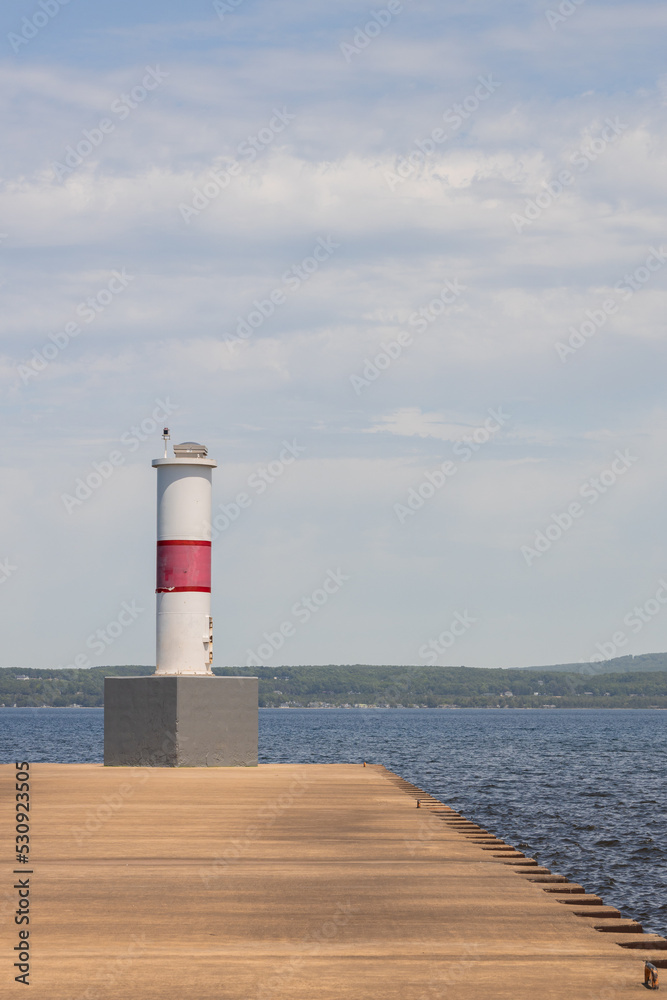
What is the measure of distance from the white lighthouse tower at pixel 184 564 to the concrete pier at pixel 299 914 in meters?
9.30

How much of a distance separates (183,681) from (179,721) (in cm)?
82

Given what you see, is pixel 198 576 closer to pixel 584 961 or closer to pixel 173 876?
pixel 173 876

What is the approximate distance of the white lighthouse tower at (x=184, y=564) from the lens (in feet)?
85.6

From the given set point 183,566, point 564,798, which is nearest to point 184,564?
point 183,566

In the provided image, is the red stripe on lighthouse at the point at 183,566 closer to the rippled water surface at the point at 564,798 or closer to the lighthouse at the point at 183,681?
the lighthouse at the point at 183,681

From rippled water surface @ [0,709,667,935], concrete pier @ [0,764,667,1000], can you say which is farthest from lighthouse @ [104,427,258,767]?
concrete pier @ [0,764,667,1000]

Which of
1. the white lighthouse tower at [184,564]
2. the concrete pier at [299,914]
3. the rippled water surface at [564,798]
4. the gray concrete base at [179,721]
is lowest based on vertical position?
the rippled water surface at [564,798]

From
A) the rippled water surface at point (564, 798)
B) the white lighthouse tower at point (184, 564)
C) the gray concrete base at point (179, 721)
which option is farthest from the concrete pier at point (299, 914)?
the white lighthouse tower at point (184, 564)

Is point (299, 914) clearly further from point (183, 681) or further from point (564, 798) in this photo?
point (564, 798)

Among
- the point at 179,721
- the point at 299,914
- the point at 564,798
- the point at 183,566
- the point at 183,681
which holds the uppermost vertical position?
the point at 183,566

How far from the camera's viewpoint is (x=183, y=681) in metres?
25.2

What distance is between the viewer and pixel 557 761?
204 feet

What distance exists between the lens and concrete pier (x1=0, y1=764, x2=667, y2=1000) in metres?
7.62

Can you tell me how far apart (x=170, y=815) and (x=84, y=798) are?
2.78 m
